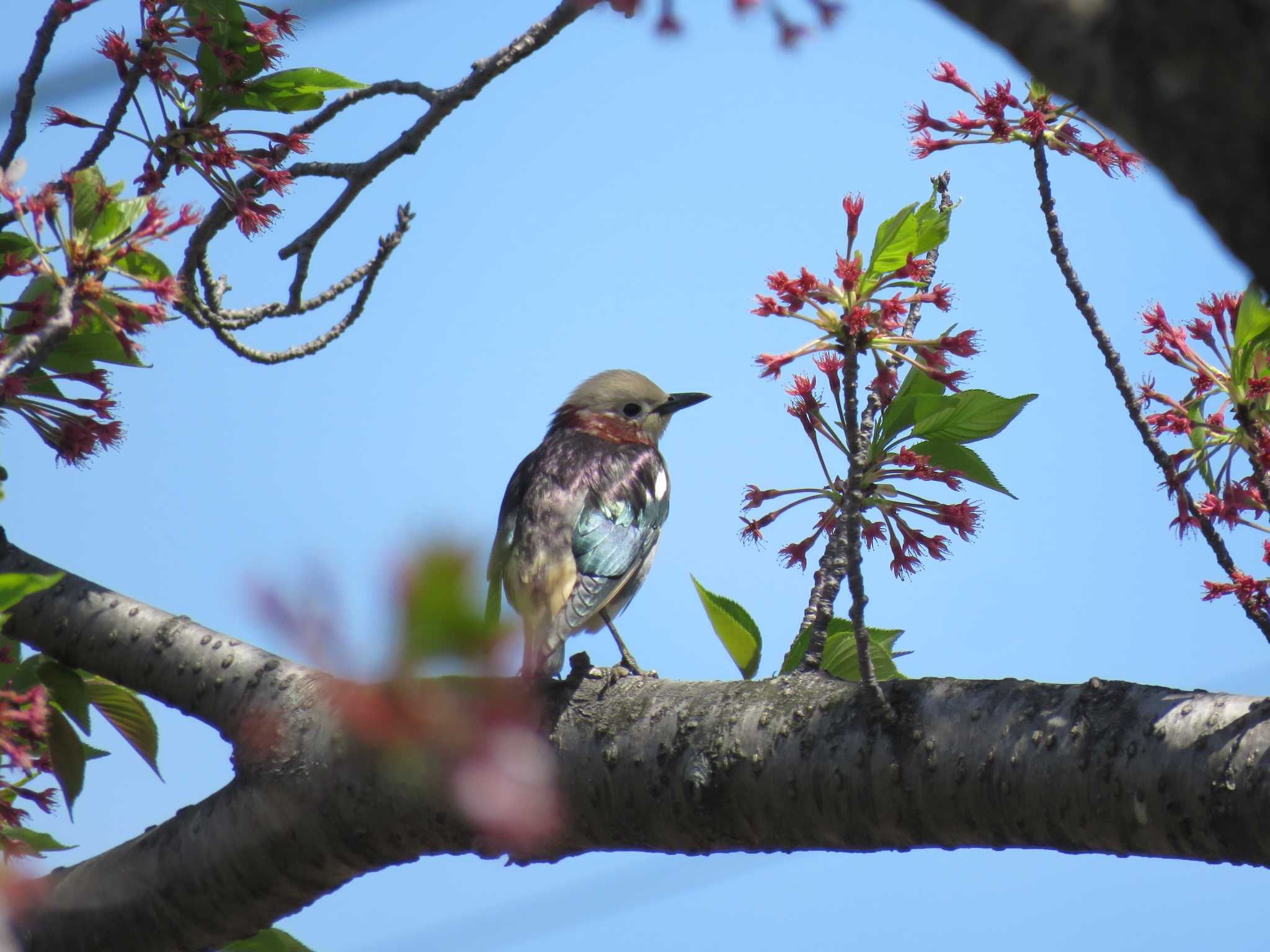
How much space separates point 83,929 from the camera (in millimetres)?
3080

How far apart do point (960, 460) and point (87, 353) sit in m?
2.35

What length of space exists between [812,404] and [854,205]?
53cm

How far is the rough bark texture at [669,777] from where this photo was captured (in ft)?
7.72

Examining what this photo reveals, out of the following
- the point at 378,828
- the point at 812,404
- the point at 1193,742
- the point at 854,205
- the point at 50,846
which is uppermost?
the point at 854,205

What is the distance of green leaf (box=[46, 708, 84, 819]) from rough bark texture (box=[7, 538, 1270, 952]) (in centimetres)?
20

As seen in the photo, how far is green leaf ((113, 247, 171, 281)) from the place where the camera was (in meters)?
3.07

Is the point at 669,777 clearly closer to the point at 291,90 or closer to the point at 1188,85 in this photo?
the point at 1188,85

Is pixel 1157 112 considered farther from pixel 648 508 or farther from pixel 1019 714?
pixel 648 508

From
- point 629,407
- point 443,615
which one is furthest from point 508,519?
point 443,615

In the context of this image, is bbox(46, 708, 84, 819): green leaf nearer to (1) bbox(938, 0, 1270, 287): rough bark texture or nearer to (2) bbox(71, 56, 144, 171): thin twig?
(2) bbox(71, 56, 144, 171): thin twig

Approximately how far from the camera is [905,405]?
3193 millimetres

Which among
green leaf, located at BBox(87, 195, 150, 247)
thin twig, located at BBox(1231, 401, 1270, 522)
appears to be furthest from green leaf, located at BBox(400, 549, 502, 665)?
thin twig, located at BBox(1231, 401, 1270, 522)

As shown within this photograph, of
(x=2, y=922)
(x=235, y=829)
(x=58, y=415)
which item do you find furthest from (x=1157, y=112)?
(x=58, y=415)

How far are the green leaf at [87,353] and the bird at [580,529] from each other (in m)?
1.57
